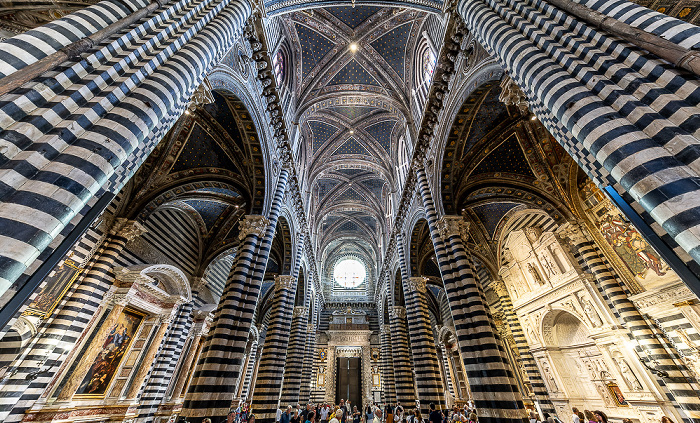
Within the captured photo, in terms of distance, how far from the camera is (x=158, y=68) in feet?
12.5

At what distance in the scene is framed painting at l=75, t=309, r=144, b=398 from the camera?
836 cm

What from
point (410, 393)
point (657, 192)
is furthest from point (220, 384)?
point (410, 393)

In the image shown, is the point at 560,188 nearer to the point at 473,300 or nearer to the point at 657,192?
the point at 473,300

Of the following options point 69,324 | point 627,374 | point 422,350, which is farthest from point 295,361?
point 627,374

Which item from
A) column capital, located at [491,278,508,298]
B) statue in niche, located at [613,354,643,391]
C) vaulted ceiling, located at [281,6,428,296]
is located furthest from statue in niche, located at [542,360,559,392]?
vaulted ceiling, located at [281,6,428,296]

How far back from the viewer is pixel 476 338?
652 centimetres

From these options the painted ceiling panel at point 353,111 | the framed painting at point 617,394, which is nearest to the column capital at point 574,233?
the framed painting at point 617,394

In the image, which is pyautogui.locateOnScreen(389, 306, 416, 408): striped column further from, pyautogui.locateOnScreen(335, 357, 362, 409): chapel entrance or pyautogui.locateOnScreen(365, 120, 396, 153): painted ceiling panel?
pyautogui.locateOnScreen(365, 120, 396, 153): painted ceiling panel

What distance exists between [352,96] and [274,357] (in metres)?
12.5

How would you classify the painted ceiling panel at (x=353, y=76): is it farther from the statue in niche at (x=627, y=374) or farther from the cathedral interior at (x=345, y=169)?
the statue in niche at (x=627, y=374)

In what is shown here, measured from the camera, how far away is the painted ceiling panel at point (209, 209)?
12320 mm

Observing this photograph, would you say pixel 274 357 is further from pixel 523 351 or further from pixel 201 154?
pixel 523 351

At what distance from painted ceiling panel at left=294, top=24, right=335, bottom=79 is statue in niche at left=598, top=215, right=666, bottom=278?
42.6 feet

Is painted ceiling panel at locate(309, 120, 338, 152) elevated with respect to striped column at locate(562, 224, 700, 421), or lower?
elevated
